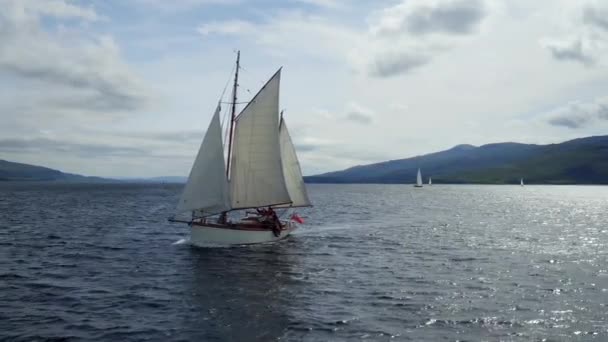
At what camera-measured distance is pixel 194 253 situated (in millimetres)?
47469

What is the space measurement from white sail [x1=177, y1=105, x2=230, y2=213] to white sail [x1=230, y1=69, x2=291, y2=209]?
332 cm

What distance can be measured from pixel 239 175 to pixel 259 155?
3.26 metres

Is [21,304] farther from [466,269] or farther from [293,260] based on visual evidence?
[466,269]

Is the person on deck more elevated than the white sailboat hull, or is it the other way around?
the person on deck

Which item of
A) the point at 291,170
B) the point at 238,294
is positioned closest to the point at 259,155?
the point at 291,170

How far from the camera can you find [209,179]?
49938 mm

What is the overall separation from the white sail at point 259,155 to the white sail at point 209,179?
3317 mm

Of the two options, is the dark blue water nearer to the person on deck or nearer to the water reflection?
the water reflection

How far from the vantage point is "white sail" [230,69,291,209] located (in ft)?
170

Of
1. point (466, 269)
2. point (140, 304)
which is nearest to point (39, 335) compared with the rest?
point (140, 304)

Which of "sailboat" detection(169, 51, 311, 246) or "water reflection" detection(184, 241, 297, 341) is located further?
"sailboat" detection(169, 51, 311, 246)

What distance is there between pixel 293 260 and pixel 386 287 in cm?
1336

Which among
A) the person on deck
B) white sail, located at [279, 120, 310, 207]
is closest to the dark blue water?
the person on deck

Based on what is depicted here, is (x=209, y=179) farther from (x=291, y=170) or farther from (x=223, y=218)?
(x=291, y=170)
